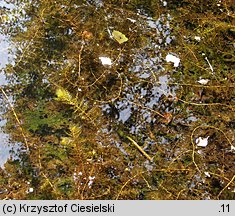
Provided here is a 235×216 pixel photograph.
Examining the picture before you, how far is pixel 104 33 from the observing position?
2.60 meters

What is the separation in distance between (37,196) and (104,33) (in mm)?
1094

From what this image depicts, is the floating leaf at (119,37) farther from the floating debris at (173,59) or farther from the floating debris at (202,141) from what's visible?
the floating debris at (202,141)

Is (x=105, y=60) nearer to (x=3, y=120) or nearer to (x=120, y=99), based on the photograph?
(x=120, y=99)

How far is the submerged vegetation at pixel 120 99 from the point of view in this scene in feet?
7.22

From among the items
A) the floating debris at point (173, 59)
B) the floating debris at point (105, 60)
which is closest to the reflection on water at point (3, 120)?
the floating debris at point (105, 60)

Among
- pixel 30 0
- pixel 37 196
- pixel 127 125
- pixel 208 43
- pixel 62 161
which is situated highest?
pixel 30 0

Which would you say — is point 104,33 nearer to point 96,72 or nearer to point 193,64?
point 96,72

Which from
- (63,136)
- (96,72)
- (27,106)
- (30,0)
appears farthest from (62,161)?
(30,0)

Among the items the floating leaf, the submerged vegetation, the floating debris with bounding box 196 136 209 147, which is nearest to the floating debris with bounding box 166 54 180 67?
the submerged vegetation

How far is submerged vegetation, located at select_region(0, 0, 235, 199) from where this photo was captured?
2.20 m

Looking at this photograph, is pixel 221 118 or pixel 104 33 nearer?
pixel 221 118

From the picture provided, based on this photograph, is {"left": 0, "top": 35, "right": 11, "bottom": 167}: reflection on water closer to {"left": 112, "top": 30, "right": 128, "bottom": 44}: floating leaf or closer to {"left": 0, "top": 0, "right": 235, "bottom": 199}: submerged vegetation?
{"left": 0, "top": 0, "right": 235, "bottom": 199}: submerged vegetation

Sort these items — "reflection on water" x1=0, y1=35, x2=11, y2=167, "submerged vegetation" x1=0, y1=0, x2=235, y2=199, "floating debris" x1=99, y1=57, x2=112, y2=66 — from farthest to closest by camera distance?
1. "floating debris" x1=99, y1=57, x2=112, y2=66
2. "reflection on water" x1=0, y1=35, x2=11, y2=167
3. "submerged vegetation" x1=0, y1=0, x2=235, y2=199

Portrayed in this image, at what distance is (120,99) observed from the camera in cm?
241
